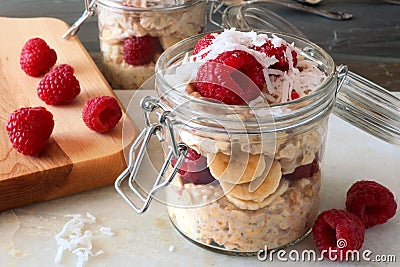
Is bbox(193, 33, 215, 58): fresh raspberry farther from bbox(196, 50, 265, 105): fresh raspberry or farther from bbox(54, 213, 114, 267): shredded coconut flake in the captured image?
bbox(54, 213, 114, 267): shredded coconut flake

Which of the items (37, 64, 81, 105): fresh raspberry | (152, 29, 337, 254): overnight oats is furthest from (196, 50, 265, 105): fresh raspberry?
(37, 64, 81, 105): fresh raspberry

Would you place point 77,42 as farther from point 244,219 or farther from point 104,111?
point 244,219

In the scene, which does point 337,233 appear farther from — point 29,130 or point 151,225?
point 29,130

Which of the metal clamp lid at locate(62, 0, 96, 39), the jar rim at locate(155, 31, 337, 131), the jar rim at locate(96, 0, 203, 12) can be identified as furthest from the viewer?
the metal clamp lid at locate(62, 0, 96, 39)

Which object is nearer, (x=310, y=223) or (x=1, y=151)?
(x=310, y=223)

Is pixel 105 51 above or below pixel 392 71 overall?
above

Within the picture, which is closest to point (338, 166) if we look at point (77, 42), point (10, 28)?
point (77, 42)
